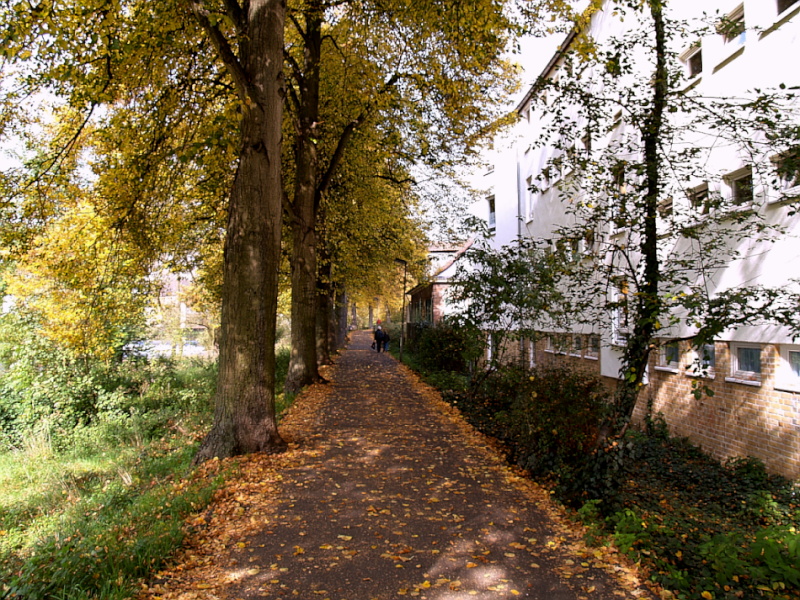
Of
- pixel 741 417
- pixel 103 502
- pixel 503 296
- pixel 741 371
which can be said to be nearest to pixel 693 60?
pixel 741 371

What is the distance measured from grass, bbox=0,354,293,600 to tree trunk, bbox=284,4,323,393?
1.25 m

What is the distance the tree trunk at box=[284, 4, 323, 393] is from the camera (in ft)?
46.2

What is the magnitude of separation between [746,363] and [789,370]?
1.15 metres

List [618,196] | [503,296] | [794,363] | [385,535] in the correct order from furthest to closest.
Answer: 1. [503,296]
2. [794,363]
3. [618,196]
4. [385,535]

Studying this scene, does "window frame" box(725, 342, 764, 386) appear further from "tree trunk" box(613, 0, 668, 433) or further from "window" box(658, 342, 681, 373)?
"tree trunk" box(613, 0, 668, 433)

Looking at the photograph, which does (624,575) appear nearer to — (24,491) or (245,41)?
(245,41)

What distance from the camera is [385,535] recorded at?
212 inches

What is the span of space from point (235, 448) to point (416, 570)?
3951 mm

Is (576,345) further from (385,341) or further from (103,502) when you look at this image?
(385,341)

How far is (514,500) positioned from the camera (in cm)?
647

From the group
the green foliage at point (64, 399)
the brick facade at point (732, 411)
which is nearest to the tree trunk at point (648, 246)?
the brick facade at point (732, 411)

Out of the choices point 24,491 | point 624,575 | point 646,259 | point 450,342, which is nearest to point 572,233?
point 646,259

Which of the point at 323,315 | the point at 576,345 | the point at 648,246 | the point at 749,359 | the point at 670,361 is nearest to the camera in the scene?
the point at 648,246

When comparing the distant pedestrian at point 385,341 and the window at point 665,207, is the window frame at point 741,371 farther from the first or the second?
the distant pedestrian at point 385,341
